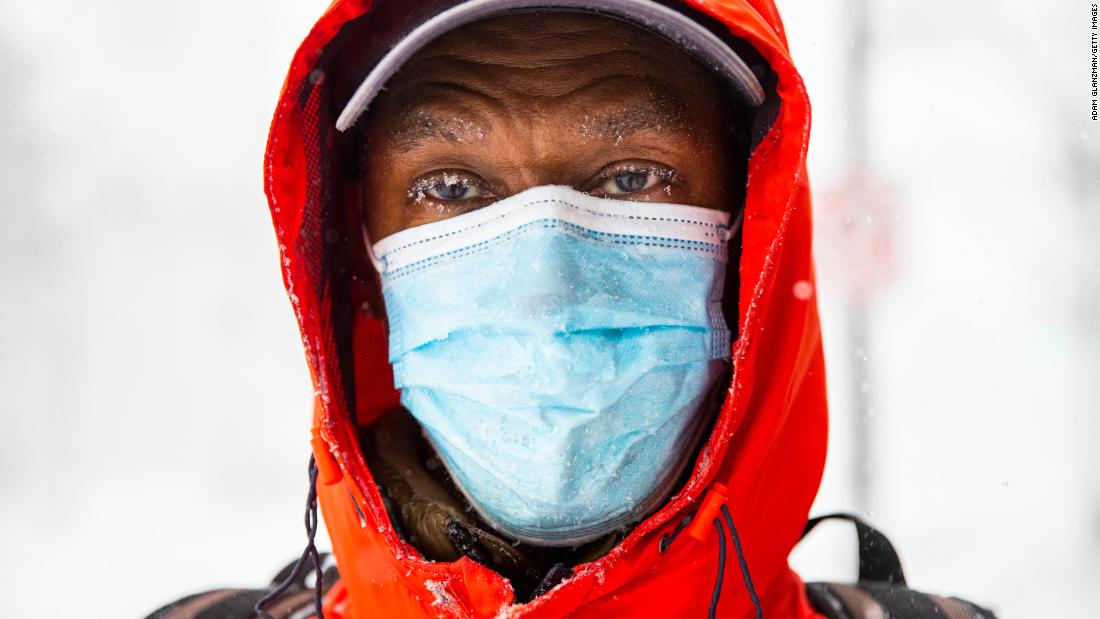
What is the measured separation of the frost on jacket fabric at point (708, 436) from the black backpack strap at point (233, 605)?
0.30m

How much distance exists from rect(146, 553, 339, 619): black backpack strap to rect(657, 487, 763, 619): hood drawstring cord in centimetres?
93

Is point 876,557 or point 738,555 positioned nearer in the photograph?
point 738,555

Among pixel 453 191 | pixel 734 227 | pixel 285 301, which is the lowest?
pixel 734 227

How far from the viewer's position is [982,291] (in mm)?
5379

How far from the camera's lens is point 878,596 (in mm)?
1954

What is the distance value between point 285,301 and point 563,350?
5.04 m

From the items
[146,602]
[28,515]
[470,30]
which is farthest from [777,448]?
[28,515]

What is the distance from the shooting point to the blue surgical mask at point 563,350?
4.76 ft

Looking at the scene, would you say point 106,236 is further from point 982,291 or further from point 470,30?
point 982,291

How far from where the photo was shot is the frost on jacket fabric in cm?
150

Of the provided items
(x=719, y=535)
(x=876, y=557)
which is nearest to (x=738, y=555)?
(x=719, y=535)

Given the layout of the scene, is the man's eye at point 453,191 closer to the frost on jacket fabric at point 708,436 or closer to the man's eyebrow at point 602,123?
the man's eyebrow at point 602,123

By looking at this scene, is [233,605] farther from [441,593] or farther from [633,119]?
[633,119]

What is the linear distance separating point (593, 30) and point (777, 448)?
0.90m
